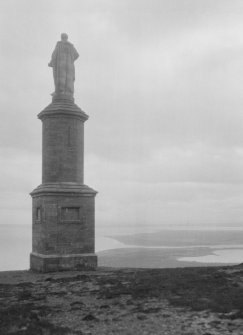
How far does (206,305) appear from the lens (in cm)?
1034

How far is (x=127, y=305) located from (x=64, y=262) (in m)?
9.09

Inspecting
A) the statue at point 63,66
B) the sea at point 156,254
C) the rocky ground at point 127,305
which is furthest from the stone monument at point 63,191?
the sea at point 156,254

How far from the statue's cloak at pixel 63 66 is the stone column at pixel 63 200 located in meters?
0.65

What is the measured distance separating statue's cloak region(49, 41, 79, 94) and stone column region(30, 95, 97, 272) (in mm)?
648

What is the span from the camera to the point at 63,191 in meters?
19.8

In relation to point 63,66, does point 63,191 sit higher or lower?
lower

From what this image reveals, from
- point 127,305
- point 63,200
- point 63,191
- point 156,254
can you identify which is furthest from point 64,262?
point 156,254

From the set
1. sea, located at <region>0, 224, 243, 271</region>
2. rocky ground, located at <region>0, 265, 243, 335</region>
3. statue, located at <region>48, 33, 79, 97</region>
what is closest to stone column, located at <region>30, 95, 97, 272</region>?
statue, located at <region>48, 33, 79, 97</region>

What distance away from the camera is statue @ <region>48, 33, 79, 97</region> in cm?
2141

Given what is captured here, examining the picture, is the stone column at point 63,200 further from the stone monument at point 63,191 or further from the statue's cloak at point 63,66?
the statue's cloak at point 63,66

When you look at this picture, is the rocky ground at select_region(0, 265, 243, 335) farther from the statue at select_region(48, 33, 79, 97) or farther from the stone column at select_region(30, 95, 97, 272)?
the statue at select_region(48, 33, 79, 97)

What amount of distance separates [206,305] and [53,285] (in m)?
6.24

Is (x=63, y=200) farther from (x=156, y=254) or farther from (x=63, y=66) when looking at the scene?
(x=156, y=254)

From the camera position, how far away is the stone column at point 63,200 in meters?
19.6
